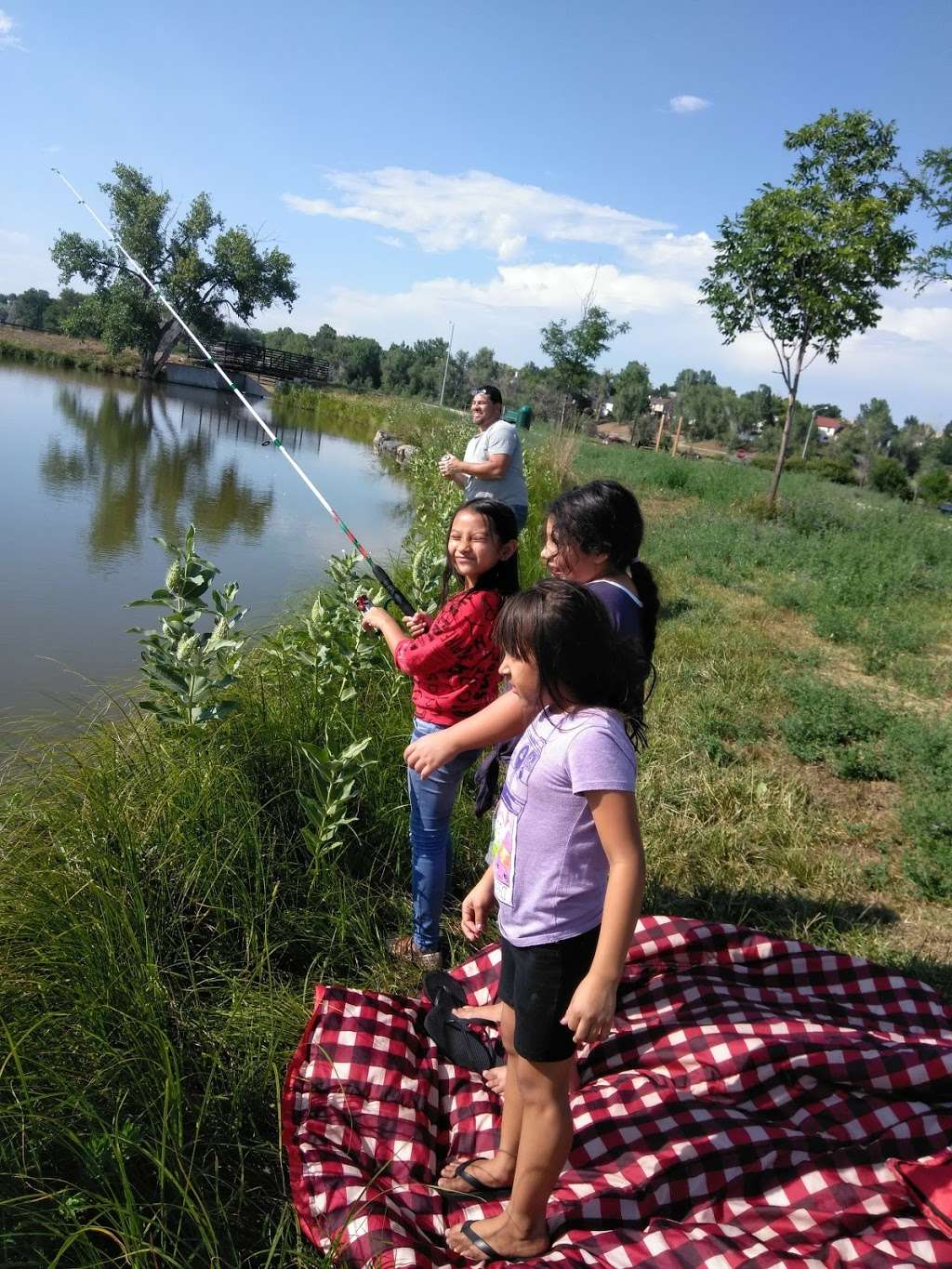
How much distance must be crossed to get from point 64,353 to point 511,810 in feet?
103

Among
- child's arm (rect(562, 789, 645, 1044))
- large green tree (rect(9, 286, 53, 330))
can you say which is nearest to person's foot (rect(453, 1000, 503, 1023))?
child's arm (rect(562, 789, 645, 1044))

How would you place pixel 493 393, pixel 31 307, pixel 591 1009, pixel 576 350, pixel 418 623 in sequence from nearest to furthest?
pixel 591 1009, pixel 418 623, pixel 493 393, pixel 576 350, pixel 31 307

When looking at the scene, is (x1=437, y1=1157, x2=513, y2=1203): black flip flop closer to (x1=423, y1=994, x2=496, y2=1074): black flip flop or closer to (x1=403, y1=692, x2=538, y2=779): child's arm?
(x1=423, y1=994, x2=496, y2=1074): black flip flop

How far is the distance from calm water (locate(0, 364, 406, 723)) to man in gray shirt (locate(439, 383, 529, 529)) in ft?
5.92

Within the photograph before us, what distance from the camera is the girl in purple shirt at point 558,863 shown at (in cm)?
144

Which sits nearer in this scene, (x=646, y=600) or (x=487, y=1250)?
(x=487, y=1250)

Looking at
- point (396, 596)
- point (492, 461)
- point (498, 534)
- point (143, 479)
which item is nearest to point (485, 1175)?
point (498, 534)

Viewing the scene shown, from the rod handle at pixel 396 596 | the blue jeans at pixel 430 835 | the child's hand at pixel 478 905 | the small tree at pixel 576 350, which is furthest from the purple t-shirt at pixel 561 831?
the small tree at pixel 576 350

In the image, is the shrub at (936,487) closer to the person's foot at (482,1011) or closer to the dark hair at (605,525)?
the dark hair at (605,525)

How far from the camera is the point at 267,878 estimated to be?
96.8 inches

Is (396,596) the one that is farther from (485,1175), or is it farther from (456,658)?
(485,1175)

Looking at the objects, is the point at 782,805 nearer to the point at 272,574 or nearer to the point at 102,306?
the point at 272,574

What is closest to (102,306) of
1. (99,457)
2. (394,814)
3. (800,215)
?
(99,457)

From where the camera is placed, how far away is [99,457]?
11.8m
